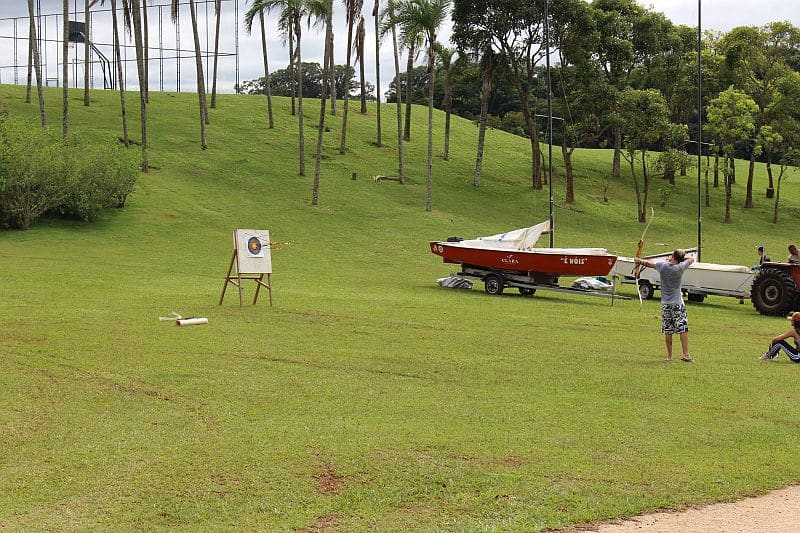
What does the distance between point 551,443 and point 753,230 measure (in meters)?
49.7

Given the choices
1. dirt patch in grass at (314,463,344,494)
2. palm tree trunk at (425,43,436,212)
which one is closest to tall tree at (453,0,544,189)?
palm tree trunk at (425,43,436,212)

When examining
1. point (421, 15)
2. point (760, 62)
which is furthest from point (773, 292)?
point (760, 62)

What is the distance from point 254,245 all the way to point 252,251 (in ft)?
0.50

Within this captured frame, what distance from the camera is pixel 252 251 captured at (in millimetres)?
21922

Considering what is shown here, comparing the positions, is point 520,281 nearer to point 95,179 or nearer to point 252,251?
point 252,251

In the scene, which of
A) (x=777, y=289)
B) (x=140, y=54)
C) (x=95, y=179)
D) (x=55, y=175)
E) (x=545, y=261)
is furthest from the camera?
(x=140, y=54)

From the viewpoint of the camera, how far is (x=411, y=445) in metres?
9.58

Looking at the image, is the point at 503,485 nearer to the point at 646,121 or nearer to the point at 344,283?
the point at 344,283

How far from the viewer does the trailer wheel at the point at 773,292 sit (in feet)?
79.2

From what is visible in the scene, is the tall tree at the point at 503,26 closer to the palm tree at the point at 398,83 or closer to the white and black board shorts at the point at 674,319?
the palm tree at the point at 398,83

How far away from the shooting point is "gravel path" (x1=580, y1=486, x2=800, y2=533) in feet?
24.4

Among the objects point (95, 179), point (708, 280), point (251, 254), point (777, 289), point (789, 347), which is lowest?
point (708, 280)

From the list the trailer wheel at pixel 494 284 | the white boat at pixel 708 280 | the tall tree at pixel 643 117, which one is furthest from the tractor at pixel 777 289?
the tall tree at pixel 643 117

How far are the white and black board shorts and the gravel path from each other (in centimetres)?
716
